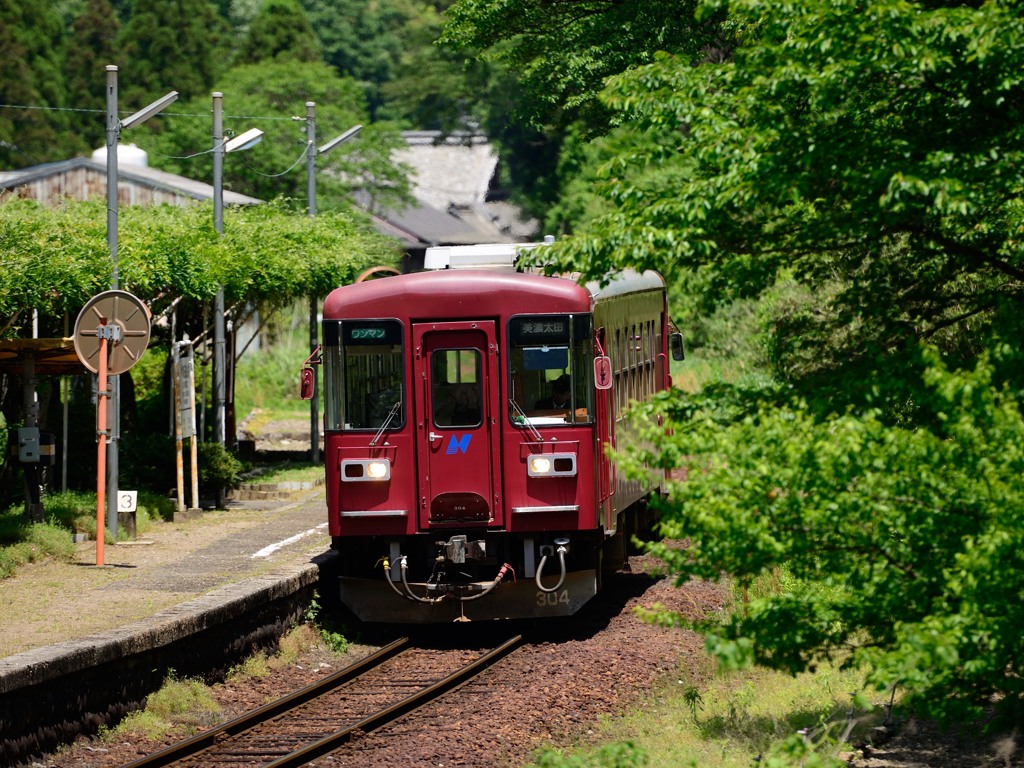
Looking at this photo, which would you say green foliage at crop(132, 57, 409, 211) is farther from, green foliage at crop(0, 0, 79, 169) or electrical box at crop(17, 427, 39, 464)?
electrical box at crop(17, 427, 39, 464)

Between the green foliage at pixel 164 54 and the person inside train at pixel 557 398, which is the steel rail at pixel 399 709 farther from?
A: the green foliage at pixel 164 54

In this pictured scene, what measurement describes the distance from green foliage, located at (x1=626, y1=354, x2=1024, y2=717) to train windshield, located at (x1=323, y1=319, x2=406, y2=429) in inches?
248

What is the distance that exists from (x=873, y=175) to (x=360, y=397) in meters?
6.88

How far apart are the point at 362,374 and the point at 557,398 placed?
169cm

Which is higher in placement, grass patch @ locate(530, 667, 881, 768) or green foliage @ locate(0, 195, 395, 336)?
green foliage @ locate(0, 195, 395, 336)

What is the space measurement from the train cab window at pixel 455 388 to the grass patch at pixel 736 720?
9.78 feet

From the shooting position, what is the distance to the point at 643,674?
1262 centimetres

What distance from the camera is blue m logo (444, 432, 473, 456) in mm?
13570

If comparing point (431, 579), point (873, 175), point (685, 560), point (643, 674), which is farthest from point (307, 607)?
point (873, 175)

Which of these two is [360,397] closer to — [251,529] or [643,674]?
[643,674]

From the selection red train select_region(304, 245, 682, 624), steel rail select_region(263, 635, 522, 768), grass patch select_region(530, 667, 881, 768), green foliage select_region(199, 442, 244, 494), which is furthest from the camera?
green foliage select_region(199, 442, 244, 494)

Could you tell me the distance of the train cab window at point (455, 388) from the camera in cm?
1364

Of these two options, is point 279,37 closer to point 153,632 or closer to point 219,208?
point 219,208

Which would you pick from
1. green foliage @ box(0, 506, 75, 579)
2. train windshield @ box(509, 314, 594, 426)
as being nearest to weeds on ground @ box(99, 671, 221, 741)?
train windshield @ box(509, 314, 594, 426)
